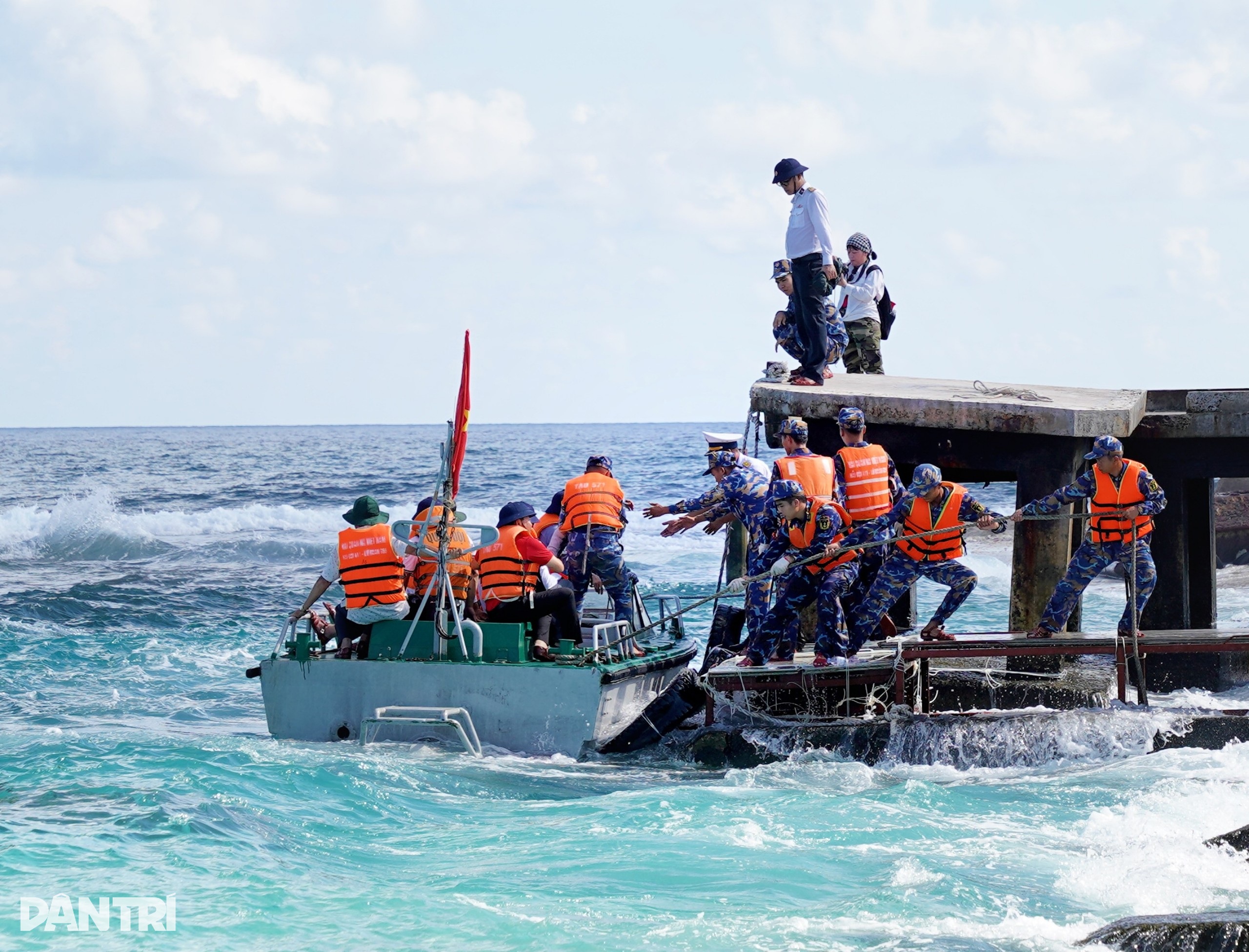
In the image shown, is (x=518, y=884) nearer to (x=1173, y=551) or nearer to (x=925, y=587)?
(x=1173, y=551)

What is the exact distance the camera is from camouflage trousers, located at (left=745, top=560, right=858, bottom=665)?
1127 cm

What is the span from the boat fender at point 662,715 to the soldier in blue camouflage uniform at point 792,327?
12.0 feet

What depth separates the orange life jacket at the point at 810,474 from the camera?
11.4m

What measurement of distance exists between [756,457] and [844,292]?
134 inches

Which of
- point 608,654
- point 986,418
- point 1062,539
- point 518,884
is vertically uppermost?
point 986,418

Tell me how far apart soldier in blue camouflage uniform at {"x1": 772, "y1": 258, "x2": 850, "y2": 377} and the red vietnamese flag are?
14.8 ft

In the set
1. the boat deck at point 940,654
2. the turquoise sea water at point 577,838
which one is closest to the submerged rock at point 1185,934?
the turquoise sea water at point 577,838

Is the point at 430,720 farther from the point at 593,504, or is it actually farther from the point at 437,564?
the point at 593,504

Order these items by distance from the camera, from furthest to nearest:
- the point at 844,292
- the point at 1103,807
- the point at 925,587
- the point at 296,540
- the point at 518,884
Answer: the point at 296,540
the point at 925,587
the point at 844,292
the point at 1103,807
the point at 518,884

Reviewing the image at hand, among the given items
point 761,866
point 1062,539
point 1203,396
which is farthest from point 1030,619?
point 761,866

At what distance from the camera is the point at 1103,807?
32.1 feet

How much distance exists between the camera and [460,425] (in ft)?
34.5

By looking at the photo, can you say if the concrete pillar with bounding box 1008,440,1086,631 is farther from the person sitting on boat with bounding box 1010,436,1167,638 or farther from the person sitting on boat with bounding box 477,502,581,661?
the person sitting on boat with bounding box 477,502,581,661

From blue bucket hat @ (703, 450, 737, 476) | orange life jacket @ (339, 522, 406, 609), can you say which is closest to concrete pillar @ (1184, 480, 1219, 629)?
blue bucket hat @ (703, 450, 737, 476)
